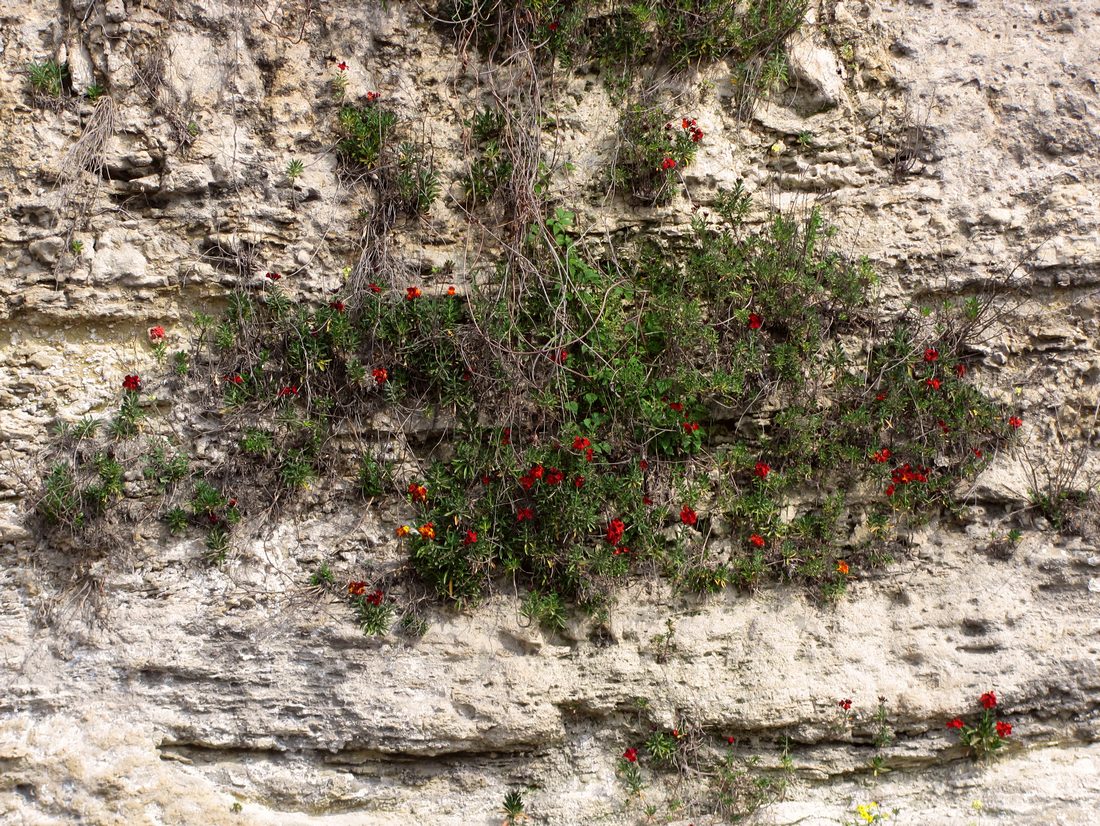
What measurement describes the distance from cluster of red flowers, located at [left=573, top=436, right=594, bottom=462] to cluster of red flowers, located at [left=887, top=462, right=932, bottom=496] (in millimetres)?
1587

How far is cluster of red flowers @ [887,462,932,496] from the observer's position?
3.96m

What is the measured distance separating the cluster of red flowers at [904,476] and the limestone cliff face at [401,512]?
0.34 meters

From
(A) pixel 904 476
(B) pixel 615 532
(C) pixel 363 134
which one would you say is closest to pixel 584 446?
(B) pixel 615 532

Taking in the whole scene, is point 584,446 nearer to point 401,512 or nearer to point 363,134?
point 401,512

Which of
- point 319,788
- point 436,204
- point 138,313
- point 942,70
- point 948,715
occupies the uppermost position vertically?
point 942,70

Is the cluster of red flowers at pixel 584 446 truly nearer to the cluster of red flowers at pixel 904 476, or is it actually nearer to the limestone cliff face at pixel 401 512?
the limestone cliff face at pixel 401 512

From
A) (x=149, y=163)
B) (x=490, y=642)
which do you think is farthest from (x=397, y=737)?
(x=149, y=163)

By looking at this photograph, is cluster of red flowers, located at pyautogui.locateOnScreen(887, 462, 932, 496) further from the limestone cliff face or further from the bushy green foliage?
the bushy green foliage

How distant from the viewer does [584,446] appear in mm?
3766

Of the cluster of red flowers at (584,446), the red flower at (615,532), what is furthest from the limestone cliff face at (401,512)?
the cluster of red flowers at (584,446)

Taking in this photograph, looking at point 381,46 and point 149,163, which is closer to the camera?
point 149,163

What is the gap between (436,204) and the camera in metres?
4.16

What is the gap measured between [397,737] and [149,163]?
10.1ft

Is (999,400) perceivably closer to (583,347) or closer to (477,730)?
(583,347)
